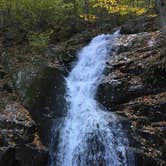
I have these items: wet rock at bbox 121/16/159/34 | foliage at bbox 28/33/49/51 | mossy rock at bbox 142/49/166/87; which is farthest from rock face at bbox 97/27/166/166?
foliage at bbox 28/33/49/51

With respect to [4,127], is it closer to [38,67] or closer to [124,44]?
[38,67]

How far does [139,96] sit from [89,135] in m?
2.32

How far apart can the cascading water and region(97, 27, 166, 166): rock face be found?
395mm

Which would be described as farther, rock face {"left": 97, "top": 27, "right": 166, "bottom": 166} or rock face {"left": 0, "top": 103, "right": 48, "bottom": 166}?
rock face {"left": 97, "top": 27, "right": 166, "bottom": 166}

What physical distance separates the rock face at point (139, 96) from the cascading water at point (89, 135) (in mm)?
395

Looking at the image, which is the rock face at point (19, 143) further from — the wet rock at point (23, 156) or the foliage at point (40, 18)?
the foliage at point (40, 18)

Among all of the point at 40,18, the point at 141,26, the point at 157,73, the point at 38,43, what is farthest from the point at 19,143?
the point at 40,18

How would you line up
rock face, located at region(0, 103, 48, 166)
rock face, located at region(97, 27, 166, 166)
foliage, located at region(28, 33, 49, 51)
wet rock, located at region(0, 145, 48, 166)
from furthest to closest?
foliage, located at region(28, 33, 49, 51) → rock face, located at region(97, 27, 166, 166) → rock face, located at region(0, 103, 48, 166) → wet rock, located at region(0, 145, 48, 166)

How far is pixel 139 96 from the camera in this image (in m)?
13.2

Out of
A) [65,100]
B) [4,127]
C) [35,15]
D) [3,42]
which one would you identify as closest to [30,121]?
[4,127]

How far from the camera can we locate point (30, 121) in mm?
12516

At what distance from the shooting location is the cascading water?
38.7ft

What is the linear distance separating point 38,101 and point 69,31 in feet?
24.4

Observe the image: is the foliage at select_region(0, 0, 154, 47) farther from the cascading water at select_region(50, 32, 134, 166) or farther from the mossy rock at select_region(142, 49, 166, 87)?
the mossy rock at select_region(142, 49, 166, 87)
